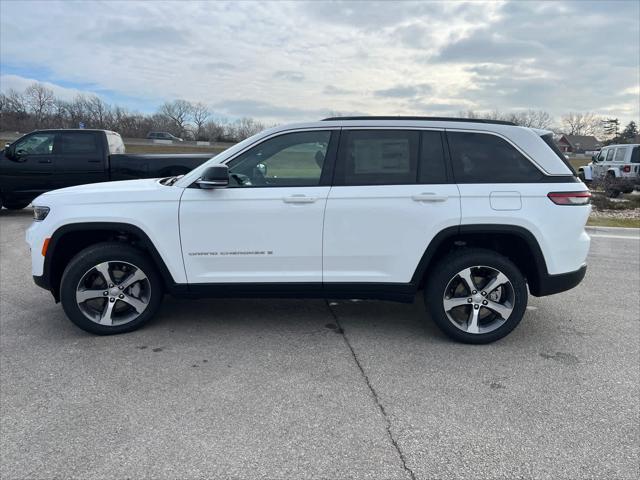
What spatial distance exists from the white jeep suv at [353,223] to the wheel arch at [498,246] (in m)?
0.02

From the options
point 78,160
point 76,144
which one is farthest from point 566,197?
point 76,144

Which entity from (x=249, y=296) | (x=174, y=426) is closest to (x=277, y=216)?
(x=249, y=296)

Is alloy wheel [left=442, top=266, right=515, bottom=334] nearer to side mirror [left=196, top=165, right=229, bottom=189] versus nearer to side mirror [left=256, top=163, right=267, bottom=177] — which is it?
side mirror [left=256, top=163, right=267, bottom=177]

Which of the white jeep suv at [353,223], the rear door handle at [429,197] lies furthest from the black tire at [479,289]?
the rear door handle at [429,197]

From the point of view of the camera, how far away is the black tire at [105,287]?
3.99m

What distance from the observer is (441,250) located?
4.11 meters

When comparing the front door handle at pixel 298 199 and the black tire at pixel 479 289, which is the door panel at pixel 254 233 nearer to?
the front door handle at pixel 298 199

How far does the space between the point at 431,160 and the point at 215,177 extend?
177 cm

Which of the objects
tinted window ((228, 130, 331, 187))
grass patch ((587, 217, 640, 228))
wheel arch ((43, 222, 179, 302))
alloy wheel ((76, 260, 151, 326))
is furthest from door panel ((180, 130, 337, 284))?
grass patch ((587, 217, 640, 228))

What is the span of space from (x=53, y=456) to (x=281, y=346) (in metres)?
1.80

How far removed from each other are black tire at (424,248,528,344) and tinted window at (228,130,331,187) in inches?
51.9

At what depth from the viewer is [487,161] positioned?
12.9ft

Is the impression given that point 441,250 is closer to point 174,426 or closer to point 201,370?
point 201,370

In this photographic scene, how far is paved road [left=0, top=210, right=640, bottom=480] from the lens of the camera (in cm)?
254
